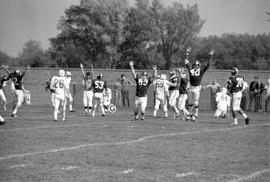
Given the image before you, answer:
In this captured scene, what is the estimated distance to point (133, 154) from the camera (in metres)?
11.8

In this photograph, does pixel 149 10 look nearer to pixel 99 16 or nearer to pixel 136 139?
pixel 99 16

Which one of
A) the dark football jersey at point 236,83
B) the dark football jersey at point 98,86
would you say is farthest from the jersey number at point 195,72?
the dark football jersey at point 98,86

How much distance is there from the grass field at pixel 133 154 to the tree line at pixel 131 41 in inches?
1638

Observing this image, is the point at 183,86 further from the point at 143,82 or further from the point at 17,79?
the point at 17,79

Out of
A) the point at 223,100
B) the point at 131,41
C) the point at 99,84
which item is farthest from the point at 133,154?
the point at 131,41

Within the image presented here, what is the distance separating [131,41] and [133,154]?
57.6 meters

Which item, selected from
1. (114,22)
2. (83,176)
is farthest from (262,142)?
(114,22)

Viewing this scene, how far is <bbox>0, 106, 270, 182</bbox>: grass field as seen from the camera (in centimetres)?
931

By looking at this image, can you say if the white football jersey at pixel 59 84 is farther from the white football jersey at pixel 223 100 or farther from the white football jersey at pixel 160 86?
the white football jersey at pixel 223 100

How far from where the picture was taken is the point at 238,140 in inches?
580

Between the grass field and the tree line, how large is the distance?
41.6 m

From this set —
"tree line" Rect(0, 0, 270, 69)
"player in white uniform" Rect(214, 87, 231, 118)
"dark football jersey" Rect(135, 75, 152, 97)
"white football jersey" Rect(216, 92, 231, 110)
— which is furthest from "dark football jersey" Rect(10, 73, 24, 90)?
"tree line" Rect(0, 0, 270, 69)

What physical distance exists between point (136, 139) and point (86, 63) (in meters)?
52.9

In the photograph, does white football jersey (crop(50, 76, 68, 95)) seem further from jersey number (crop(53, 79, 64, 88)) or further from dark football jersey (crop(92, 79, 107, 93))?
dark football jersey (crop(92, 79, 107, 93))
